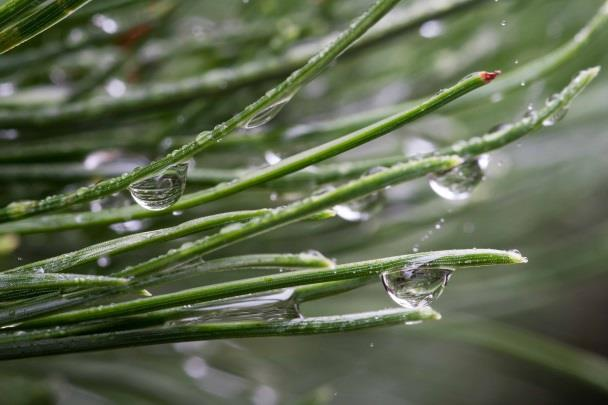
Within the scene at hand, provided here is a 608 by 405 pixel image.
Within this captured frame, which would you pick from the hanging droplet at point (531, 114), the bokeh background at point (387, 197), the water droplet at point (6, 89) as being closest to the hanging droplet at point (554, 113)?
the hanging droplet at point (531, 114)

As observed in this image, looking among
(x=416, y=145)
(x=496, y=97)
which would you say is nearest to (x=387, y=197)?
(x=416, y=145)

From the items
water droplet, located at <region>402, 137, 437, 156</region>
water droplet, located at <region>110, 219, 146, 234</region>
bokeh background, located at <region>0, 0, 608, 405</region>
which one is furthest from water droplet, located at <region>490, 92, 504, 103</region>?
water droplet, located at <region>110, 219, 146, 234</region>

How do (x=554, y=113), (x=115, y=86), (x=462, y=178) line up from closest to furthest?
1. (x=554, y=113)
2. (x=462, y=178)
3. (x=115, y=86)

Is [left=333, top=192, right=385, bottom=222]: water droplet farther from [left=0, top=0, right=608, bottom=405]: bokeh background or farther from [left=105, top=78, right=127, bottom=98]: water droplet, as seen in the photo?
[left=105, top=78, right=127, bottom=98]: water droplet

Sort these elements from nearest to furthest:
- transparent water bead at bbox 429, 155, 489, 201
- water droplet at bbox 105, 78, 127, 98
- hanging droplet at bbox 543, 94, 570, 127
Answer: hanging droplet at bbox 543, 94, 570, 127 → transparent water bead at bbox 429, 155, 489, 201 → water droplet at bbox 105, 78, 127, 98

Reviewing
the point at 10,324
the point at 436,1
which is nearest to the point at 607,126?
the point at 436,1

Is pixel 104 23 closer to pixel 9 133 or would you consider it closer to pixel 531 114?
pixel 9 133
